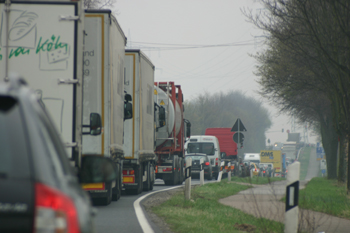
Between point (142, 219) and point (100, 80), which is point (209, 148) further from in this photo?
point (142, 219)

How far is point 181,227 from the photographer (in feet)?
30.6

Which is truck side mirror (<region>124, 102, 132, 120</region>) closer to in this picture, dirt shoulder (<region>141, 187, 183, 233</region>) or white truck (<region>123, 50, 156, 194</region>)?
white truck (<region>123, 50, 156, 194</region>)

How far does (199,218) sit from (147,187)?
8599 mm

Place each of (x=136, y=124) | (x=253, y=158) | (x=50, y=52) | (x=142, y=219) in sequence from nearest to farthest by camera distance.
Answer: (x=50, y=52), (x=142, y=219), (x=136, y=124), (x=253, y=158)

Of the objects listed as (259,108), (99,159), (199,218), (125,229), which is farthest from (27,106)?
(259,108)

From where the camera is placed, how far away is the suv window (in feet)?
7.55

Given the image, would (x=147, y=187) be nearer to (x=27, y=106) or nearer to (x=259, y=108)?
(x=27, y=106)

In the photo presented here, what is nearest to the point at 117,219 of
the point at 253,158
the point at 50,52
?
the point at 50,52

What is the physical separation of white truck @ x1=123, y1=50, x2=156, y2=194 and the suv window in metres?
13.4

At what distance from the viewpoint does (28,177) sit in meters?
2.27

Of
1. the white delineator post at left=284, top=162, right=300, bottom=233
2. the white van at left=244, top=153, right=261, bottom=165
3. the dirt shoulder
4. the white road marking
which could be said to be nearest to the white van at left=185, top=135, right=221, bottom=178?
the dirt shoulder

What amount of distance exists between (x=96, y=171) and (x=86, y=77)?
27.2ft

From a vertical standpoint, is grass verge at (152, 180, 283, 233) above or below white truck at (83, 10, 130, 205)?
below

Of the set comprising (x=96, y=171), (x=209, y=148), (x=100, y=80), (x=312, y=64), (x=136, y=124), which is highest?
(x=312, y=64)
